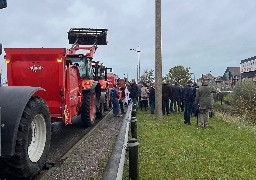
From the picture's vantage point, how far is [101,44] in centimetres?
2030

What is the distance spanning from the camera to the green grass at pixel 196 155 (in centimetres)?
646

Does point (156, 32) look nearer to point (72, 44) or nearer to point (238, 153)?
point (72, 44)

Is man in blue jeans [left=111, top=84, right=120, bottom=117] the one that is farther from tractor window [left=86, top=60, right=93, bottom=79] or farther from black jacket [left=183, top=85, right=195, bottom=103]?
black jacket [left=183, top=85, right=195, bottom=103]

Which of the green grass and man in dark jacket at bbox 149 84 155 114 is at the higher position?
man in dark jacket at bbox 149 84 155 114

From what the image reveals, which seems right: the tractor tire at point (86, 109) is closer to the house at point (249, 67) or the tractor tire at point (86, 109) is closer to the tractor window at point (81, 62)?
the tractor window at point (81, 62)

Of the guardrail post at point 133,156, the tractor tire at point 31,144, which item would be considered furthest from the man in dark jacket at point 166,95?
the guardrail post at point 133,156

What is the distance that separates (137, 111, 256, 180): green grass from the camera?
6.46m

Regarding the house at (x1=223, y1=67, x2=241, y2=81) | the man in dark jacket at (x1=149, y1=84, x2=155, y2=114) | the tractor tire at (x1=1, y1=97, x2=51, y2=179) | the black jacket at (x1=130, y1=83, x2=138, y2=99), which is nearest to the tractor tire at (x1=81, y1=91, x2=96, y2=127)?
the tractor tire at (x1=1, y1=97, x2=51, y2=179)

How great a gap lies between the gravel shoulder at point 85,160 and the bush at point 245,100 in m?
12.1

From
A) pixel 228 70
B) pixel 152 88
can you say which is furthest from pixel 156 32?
pixel 228 70

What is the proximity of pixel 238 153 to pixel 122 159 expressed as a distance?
3.55 metres

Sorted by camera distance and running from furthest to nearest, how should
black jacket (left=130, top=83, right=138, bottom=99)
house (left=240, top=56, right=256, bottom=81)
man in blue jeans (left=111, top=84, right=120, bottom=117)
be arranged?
house (left=240, top=56, right=256, bottom=81), black jacket (left=130, top=83, right=138, bottom=99), man in blue jeans (left=111, top=84, right=120, bottom=117)

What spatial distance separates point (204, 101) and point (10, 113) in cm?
984

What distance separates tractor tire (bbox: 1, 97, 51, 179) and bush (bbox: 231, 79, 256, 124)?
15.3m
